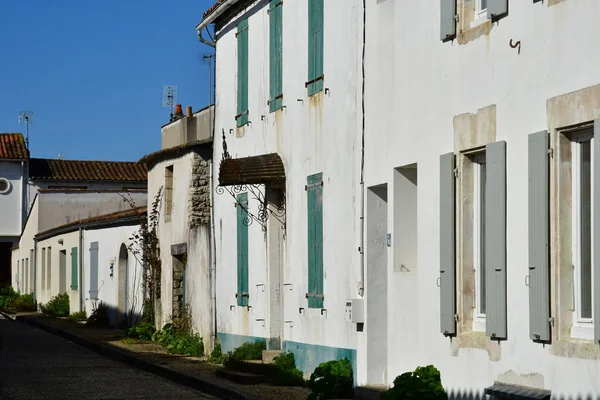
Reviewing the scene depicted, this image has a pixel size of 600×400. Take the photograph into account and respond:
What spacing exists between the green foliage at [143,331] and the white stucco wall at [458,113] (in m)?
11.1

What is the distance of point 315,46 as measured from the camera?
588 inches

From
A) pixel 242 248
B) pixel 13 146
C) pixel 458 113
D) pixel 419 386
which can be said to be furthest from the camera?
pixel 13 146

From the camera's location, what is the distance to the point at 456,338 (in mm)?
10742

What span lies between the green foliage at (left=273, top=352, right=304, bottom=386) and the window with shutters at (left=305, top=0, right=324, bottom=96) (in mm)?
3801

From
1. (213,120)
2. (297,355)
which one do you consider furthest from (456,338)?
(213,120)

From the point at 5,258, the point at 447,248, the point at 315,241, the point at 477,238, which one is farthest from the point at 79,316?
the point at 5,258

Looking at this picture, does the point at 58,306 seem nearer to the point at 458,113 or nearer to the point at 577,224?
the point at 458,113

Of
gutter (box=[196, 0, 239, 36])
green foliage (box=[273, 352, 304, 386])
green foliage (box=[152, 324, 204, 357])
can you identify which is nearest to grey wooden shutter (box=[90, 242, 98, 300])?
green foliage (box=[152, 324, 204, 357])

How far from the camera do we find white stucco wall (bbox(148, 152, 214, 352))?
20.1m

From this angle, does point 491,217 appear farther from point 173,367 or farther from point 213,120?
point 213,120

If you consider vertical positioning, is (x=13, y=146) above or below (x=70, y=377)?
above

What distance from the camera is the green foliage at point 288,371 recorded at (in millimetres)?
15069

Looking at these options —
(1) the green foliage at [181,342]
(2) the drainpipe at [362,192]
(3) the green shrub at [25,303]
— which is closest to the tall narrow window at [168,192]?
(1) the green foliage at [181,342]

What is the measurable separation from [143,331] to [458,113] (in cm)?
1426
